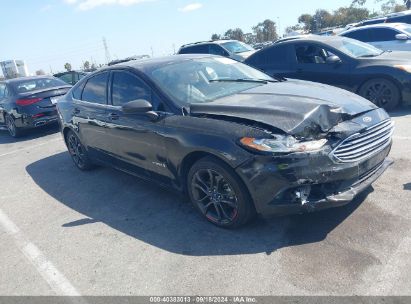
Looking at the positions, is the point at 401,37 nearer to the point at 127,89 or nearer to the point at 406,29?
the point at 406,29

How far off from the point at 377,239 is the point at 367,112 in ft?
4.25

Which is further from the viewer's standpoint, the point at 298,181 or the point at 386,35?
the point at 386,35

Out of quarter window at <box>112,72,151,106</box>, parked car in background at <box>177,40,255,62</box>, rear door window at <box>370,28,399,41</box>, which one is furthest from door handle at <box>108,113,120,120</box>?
parked car in background at <box>177,40,255,62</box>

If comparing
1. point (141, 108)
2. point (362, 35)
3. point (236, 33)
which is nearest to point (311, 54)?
point (362, 35)

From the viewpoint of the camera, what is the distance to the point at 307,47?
312 inches

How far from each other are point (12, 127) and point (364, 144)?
9534 mm

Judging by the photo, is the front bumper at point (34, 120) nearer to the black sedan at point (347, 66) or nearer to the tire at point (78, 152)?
the tire at point (78, 152)

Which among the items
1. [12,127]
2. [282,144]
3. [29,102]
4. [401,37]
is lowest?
[12,127]

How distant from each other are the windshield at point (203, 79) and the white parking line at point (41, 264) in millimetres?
2049

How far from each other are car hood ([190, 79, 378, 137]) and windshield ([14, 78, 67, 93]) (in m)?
7.66

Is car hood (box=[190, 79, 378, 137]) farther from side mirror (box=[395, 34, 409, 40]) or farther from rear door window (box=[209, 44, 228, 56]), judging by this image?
rear door window (box=[209, 44, 228, 56])

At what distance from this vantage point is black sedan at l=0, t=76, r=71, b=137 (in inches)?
374

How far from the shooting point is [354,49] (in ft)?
25.2

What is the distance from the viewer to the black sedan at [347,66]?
6.89m
